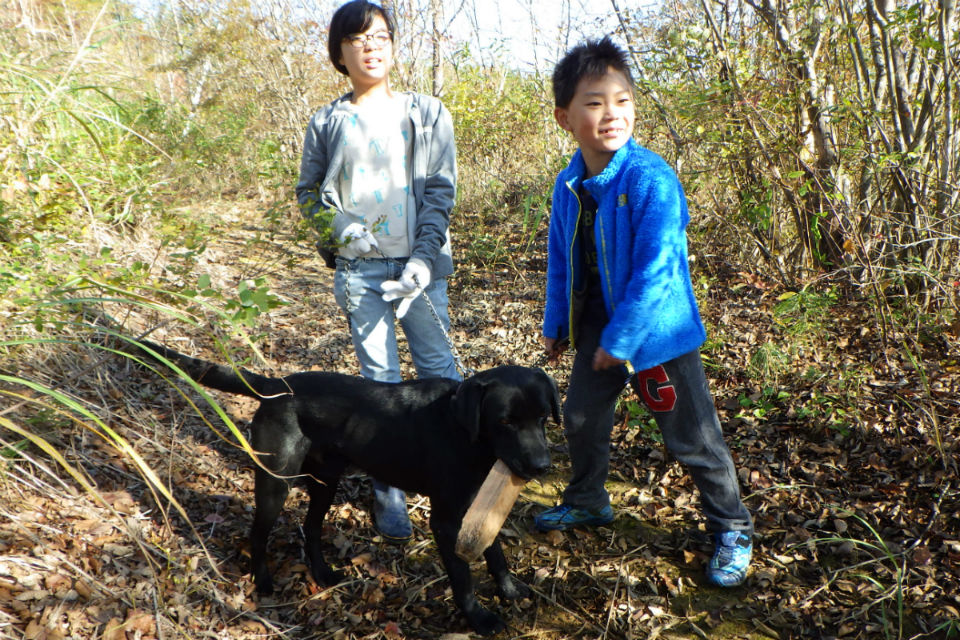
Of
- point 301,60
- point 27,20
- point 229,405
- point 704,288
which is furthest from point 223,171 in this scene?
point 704,288

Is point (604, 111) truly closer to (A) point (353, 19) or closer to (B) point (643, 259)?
(B) point (643, 259)

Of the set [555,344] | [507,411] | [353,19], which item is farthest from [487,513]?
[353,19]

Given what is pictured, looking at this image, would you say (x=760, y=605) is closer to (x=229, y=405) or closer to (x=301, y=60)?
(x=229, y=405)

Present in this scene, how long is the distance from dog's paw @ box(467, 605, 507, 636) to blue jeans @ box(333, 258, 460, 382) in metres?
1.07

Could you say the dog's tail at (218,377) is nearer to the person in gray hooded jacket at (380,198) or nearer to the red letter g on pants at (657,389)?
the person in gray hooded jacket at (380,198)

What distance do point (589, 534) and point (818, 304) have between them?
246 cm

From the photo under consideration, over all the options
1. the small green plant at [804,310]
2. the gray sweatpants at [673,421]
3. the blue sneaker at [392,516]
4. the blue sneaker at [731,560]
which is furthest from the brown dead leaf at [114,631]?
the small green plant at [804,310]

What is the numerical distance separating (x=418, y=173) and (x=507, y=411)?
1.34m

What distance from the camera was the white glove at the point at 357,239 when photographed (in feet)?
9.47

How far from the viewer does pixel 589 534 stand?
3133 millimetres

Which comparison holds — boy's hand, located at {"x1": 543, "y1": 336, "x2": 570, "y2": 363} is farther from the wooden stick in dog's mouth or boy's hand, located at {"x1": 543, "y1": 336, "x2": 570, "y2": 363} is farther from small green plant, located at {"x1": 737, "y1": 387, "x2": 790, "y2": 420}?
small green plant, located at {"x1": 737, "y1": 387, "x2": 790, "y2": 420}

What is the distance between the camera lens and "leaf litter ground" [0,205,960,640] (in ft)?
7.93

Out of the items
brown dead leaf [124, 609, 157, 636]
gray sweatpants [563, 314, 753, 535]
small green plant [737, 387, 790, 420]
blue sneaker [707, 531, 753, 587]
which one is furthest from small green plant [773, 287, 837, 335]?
brown dead leaf [124, 609, 157, 636]

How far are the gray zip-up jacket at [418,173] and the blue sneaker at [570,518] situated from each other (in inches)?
54.3
